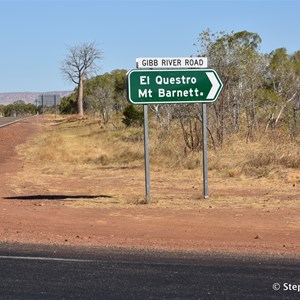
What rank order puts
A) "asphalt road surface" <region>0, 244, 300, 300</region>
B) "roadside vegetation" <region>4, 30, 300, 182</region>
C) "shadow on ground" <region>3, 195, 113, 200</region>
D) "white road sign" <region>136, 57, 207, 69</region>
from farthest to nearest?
"roadside vegetation" <region>4, 30, 300, 182</region>, "shadow on ground" <region>3, 195, 113, 200</region>, "white road sign" <region>136, 57, 207, 69</region>, "asphalt road surface" <region>0, 244, 300, 300</region>

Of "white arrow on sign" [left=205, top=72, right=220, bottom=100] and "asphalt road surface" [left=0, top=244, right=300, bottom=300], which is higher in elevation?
"white arrow on sign" [left=205, top=72, right=220, bottom=100]

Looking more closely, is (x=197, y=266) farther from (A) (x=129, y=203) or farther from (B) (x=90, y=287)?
(A) (x=129, y=203)

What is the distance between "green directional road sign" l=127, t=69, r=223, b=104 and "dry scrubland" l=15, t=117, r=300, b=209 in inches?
86.5

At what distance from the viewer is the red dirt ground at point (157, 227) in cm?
894

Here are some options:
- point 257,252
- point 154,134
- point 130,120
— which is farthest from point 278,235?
point 130,120

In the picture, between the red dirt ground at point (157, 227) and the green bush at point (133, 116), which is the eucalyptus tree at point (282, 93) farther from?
the red dirt ground at point (157, 227)

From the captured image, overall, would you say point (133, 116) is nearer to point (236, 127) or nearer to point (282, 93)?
point (282, 93)

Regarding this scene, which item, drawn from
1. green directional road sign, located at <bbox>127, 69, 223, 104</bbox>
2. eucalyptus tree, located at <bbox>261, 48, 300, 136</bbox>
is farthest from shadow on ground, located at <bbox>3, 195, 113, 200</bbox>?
eucalyptus tree, located at <bbox>261, 48, 300, 136</bbox>

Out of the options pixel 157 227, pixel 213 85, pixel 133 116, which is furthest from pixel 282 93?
pixel 157 227

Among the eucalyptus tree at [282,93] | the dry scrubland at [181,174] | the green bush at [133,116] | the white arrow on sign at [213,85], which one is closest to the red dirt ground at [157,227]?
the dry scrubland at [181,174]

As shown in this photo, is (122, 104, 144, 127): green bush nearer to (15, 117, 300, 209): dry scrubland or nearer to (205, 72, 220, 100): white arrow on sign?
(15, 117, 300, 209): dry scrubland

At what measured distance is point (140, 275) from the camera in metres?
7.05

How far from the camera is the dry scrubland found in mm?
13852

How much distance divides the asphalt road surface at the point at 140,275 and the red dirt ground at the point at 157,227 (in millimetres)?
702
